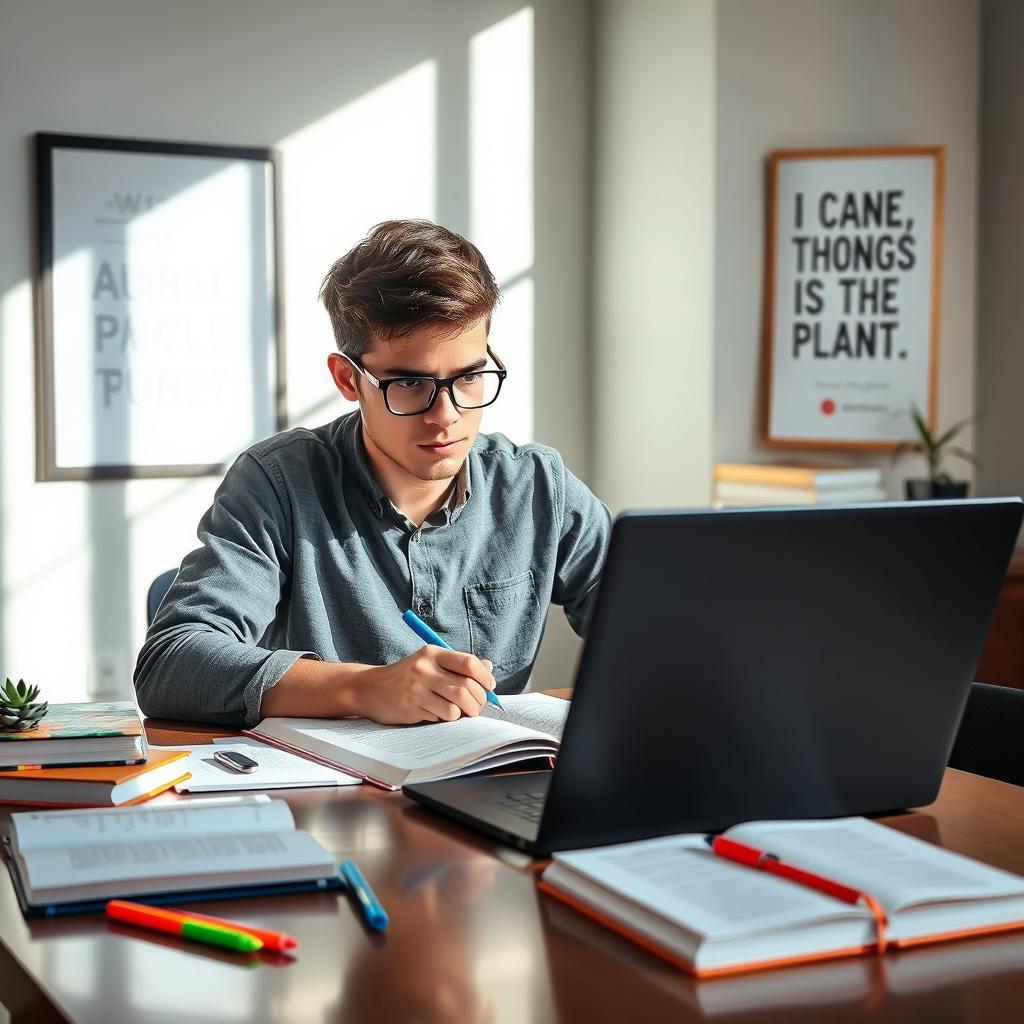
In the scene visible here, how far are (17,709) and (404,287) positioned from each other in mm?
727

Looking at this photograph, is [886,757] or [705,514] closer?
[705,514]

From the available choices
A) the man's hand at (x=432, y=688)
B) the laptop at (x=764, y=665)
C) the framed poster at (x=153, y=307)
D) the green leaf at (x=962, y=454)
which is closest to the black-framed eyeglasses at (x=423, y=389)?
the man's hand at (x=432, y=688)

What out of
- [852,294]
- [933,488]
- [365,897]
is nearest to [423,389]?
[365,897]

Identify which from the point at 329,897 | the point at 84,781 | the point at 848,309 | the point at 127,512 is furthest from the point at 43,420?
the point at 329,897

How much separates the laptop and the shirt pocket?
716mm

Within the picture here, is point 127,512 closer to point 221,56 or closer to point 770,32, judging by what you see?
point 221,56

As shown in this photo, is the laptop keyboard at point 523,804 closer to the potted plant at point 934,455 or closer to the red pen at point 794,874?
the red pen at point 794,874

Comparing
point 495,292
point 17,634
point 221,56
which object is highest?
point 221,56

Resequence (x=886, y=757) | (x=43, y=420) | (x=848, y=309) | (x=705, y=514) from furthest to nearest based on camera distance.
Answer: (x=848, y=309), (x=43, y=420), (x=886, y=757), (x=705, y=514)

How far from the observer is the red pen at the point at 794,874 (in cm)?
84

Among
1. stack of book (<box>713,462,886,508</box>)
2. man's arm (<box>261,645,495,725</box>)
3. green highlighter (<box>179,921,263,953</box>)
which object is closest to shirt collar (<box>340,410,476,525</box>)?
man's arm (<box>261,645,495,725</box>)

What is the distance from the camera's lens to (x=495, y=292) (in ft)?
5.87

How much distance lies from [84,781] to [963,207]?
3.03 meters

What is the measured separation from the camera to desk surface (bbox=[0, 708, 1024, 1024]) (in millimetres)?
748
